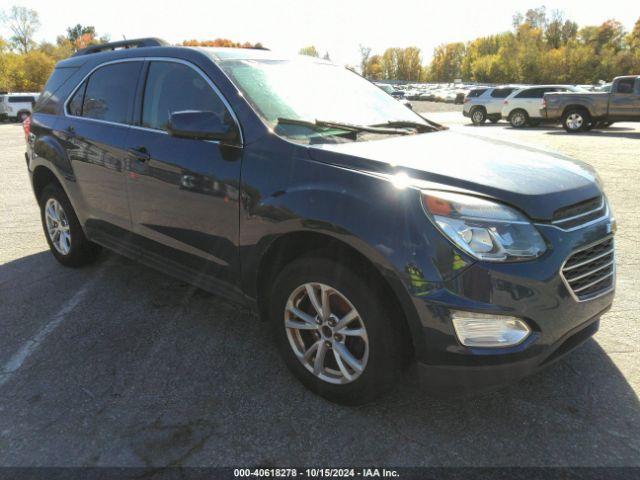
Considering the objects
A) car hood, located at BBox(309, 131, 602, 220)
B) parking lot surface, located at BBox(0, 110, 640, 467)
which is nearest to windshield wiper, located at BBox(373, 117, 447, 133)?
car hood, located at BBox(309, 131, 602, 220)

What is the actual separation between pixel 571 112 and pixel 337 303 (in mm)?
18619

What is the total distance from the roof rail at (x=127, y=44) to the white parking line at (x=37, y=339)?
2.11 m

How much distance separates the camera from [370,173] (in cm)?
240

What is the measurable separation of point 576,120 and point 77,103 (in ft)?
59.2

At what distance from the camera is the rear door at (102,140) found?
12.2 feet

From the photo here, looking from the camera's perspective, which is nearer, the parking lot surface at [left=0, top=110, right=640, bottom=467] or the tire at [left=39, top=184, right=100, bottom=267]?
the parking lot surface at [left=0, top=110, right=640, bottom=467]

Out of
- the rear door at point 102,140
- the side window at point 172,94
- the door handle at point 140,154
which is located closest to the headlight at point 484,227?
the side window at point 172,94

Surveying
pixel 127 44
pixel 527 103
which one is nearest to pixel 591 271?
pixel 127 44

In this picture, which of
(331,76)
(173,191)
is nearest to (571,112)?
(331,76)

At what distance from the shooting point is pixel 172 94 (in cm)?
342

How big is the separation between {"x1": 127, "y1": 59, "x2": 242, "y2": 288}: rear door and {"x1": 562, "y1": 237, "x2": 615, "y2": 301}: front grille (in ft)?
5.68

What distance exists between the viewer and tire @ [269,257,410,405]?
7.81 feet

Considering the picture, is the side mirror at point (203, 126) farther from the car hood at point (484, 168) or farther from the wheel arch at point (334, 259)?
the wheel arch at point (334, 259)

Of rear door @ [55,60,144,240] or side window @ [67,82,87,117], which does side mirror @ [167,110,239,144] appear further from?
side window @ [67,82,87,117]
